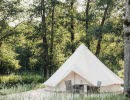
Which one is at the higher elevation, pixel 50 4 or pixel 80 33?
pixel 50 4

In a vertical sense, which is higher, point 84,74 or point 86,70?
point 86,70

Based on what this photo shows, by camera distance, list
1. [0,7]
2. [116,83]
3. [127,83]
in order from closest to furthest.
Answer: [127,83]
[116,83]
[0,7]

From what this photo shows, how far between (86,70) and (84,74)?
0.45m

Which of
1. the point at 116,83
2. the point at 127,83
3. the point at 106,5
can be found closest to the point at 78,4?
the point at 106,5

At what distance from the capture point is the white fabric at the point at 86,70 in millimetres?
21281

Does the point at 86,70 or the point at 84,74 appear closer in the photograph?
the point at 84,74

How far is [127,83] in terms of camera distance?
10648 mm

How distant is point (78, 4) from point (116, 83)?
1489 centimetres

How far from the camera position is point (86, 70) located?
21.6 meters

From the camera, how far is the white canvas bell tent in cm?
2123

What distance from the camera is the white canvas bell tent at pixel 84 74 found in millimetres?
21234

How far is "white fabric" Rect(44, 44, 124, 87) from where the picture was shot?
21.3 m

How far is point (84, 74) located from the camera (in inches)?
836

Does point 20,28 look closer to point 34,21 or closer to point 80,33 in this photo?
point 34,21
